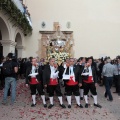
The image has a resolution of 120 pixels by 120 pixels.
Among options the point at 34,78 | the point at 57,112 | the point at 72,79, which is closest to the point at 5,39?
the point at 34,78

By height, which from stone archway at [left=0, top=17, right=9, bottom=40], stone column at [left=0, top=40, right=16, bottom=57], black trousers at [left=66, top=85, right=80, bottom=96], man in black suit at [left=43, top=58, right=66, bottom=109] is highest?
stone archway at [left=0, top=17, right=9, bottom=40]

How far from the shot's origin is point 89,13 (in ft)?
66.1

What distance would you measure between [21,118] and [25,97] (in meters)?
2.97

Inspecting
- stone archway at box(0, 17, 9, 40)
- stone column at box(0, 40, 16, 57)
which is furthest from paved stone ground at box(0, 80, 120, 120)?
stone column at box(0, 40, 16, 57)

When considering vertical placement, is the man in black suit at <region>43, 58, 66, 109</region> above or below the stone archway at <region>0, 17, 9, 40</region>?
below

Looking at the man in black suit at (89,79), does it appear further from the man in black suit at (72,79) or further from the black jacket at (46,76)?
the black jacket at (46,76)

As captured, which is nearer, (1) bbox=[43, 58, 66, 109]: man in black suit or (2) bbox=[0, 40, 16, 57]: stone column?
(1) bbox=[43, 58, 66, 109]: man in black suit

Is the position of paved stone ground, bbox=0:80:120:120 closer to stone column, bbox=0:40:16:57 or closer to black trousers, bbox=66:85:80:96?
black trousers, bbox=66:85:80:96

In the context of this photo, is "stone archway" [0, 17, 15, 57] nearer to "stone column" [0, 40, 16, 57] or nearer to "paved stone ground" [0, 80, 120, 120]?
"stone column" [0, 40, 16, 57]

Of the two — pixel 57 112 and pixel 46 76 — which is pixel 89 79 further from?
pixel 57 112

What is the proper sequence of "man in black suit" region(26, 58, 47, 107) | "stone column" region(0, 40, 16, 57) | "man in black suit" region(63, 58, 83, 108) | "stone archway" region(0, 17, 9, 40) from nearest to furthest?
"man in black suit" region(63, 58, 83, 108), "man in black suit" region(26, 58, 47, 107), "stone archway" region(0, 17, 9, 40), "stone column" region(0, 40, 16, 57)

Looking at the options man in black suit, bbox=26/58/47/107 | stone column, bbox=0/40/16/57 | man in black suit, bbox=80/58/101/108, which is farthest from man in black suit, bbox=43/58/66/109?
stone column, bbox=0/40/16/57

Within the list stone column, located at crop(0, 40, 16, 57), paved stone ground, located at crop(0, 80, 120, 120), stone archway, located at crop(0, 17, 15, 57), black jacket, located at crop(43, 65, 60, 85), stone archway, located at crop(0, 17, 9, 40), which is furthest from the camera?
stone column, located at crop(0, 40, 16, 57)

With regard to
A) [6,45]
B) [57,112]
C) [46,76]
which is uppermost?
[6,45]
